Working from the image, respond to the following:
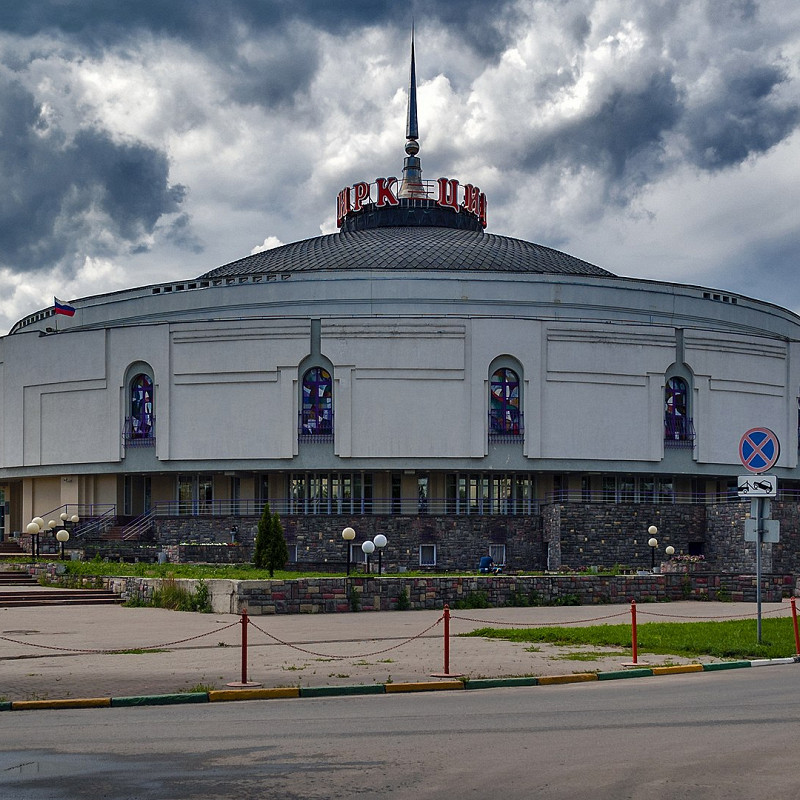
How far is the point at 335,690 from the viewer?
617 inches

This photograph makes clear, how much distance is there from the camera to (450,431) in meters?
54.0

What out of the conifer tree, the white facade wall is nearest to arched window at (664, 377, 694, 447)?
the white facade wall

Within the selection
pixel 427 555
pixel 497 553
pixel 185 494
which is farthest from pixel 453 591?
pixel 185 494

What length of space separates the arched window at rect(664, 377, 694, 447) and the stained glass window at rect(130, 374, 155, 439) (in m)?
23.2

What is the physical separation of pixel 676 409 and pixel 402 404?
504 inches

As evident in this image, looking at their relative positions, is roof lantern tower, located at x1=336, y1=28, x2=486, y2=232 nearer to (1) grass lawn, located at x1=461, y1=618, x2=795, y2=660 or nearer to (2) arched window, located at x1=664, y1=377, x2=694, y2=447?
(2) arched window, located at x1=664, y1=377, x2=694, y2=447

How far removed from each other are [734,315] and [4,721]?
54.6 meters

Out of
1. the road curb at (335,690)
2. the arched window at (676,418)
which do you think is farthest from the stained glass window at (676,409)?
the road curb at (335,690)

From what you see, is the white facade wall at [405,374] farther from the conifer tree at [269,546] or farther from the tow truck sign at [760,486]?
the tow truck sign at [760,486]

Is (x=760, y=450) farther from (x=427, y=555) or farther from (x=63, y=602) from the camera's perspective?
(x=427, y=555)

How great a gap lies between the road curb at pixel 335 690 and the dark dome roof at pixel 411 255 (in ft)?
137

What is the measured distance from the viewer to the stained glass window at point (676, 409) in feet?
186

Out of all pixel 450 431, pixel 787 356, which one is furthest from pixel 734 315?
pixel 450 431

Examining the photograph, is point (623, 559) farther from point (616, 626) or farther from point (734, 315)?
point (616, 626)
